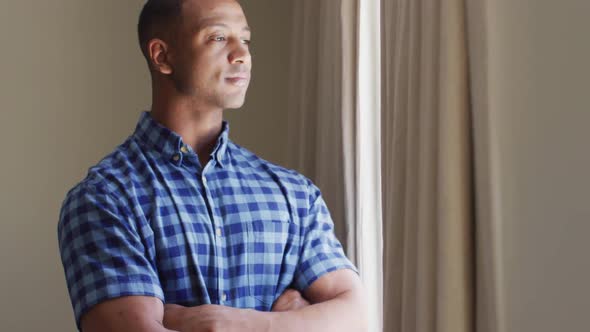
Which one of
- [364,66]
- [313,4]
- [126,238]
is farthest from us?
[313,4]

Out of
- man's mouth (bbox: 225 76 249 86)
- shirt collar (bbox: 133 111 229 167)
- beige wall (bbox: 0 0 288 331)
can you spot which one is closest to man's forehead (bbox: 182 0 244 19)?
man's mouth (bbox: 225 76 249 86)

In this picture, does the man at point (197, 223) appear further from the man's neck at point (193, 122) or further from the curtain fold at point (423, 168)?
the curtain fold at point (423, 168)

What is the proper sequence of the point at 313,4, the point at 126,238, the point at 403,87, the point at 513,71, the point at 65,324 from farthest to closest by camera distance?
the point at 65,324 → the point at 313,4 → the point at 403,87 → the point at 513,71 → the point at 126,238

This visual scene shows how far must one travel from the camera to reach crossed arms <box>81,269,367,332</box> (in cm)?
148

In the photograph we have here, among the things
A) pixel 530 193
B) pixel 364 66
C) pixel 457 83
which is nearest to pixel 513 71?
pixel 457 83

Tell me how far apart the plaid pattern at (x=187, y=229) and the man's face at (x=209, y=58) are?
0.11 metres

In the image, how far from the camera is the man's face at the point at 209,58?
69.1 inches

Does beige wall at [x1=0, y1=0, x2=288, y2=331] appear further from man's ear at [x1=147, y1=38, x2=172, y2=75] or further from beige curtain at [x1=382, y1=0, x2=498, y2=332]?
beige curtain at [x1=382, y1=0, x2=498, y2=332]

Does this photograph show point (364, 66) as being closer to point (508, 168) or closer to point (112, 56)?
point (508, 168)

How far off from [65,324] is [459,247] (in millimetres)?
1691

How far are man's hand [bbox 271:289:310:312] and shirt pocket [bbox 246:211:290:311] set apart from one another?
2cm

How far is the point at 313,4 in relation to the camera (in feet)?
8.64

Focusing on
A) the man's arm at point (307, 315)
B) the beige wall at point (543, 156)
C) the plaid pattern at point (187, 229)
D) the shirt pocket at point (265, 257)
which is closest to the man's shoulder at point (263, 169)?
the plaid pattern at point (187, 229)

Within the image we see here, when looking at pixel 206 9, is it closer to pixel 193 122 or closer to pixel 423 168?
pixel 193 122
